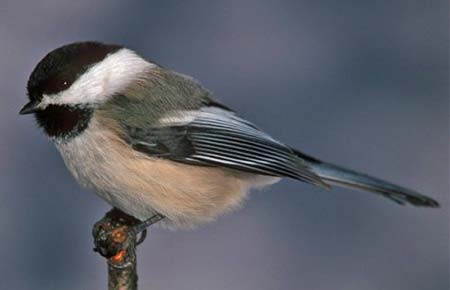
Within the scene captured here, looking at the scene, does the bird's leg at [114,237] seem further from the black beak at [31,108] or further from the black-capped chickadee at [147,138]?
the black beak at [31,108]

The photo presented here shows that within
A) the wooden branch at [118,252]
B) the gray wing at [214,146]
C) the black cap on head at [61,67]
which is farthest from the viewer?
the gray wing at [214,146]

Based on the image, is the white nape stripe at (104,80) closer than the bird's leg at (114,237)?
No

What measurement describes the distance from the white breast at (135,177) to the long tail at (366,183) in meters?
0.21

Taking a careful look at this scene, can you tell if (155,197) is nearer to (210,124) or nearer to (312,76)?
(210,124)

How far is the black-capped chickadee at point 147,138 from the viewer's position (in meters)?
1.63

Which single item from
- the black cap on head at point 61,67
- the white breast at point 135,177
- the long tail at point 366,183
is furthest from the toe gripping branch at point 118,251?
the long tail at point 366,183

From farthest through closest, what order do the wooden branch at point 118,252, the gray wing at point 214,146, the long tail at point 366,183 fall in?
the long tail at point 366,183 < the gray wing at point 214,146 < the wooden branch at point 118,252

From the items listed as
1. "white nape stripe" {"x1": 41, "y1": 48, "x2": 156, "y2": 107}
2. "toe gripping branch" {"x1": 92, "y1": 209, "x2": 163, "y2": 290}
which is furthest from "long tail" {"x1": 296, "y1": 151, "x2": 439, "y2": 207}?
"toe gripping branch" {"x1": 92, "y1": 209, "x2": 163, "y2": 290}

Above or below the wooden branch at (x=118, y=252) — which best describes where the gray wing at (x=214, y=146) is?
above

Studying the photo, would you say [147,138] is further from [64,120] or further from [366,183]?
[366,183]

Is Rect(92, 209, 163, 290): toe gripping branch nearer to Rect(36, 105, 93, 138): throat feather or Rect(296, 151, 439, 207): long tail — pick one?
Rect(36, 105, 93, 138): throat feather

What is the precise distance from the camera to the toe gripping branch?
1414 mm

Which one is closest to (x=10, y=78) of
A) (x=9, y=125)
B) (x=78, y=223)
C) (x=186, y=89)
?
(x=9, y=125)

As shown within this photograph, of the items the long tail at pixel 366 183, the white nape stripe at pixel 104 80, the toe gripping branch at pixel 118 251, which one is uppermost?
the white nape stripe at pixel 104 80
